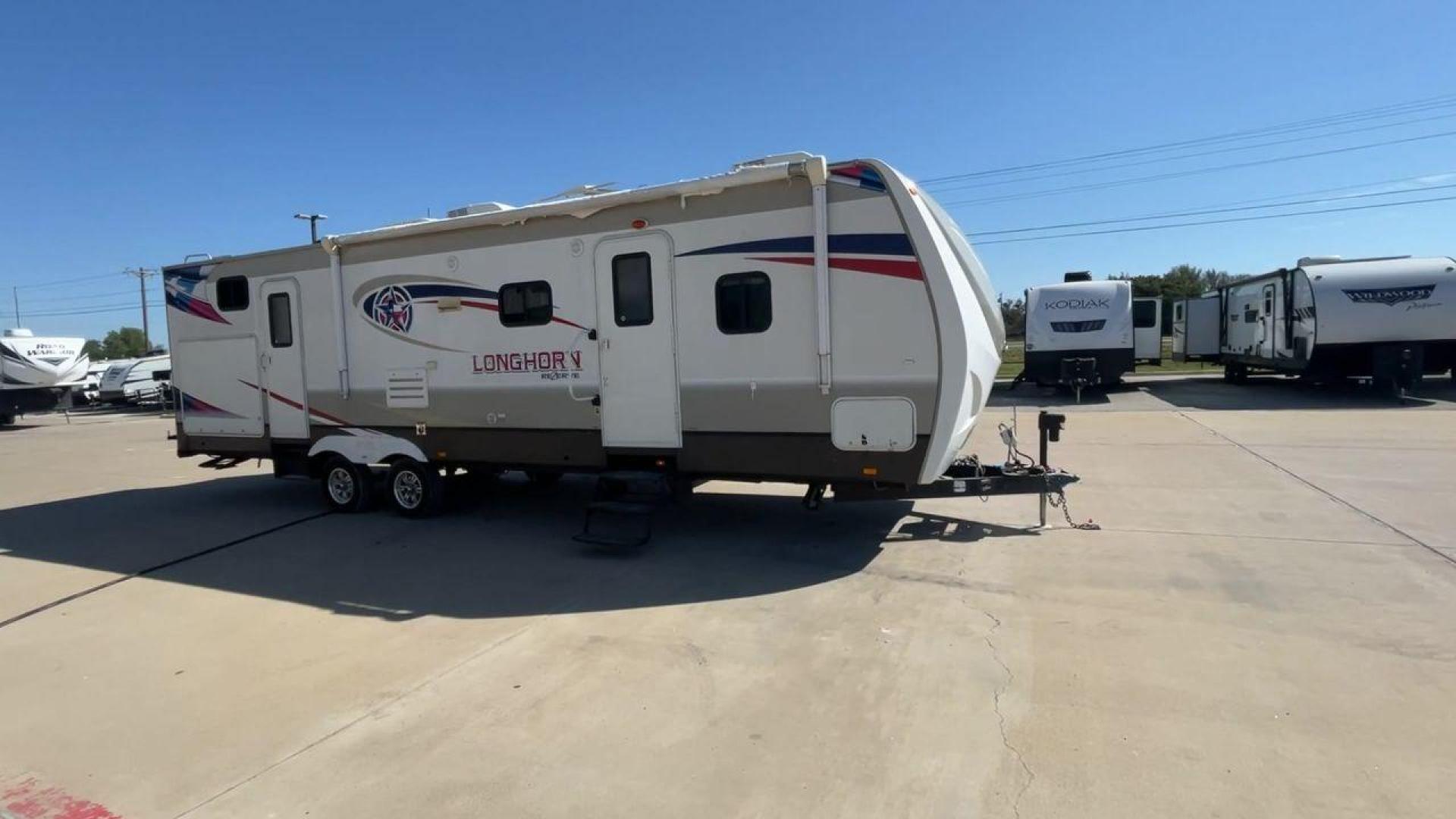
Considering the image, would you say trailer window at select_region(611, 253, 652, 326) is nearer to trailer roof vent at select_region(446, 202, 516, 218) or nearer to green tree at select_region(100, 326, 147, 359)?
trailer roof vent at select_region(446, 202, 516, 218)

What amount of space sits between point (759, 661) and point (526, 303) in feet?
14.1

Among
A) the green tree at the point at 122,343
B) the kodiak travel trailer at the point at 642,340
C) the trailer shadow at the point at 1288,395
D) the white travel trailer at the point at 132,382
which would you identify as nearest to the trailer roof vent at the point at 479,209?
the kodiak travel trailer at the point at 642,340

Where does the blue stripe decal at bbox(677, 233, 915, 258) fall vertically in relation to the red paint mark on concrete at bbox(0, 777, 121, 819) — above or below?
above

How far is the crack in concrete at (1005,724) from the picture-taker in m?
3.13

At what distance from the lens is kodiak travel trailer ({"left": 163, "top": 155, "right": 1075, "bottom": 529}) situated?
19.8ft

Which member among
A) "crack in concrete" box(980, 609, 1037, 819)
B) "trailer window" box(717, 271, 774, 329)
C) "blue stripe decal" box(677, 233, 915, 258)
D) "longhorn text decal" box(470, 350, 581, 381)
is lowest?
"crack in concrete" box(980, 609, 1037, 819)

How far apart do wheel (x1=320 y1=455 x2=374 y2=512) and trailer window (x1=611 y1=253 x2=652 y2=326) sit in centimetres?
389

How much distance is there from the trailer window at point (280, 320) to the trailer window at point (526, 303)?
305cm

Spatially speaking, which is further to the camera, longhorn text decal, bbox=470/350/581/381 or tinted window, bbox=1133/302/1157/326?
tinted window, bbox=1133/302/1157/326

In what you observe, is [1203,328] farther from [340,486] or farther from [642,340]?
[340,486]

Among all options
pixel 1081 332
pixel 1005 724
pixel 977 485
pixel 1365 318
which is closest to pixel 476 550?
pixel 977 485

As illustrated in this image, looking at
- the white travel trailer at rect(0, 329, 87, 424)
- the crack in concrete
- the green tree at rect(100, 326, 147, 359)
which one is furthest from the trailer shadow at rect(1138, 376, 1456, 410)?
the green tree at rect(100, 326, 147, 359)

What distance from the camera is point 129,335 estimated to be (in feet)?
279

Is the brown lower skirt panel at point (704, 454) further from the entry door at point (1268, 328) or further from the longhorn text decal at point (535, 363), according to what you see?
the entry door at point (1268, 328)
